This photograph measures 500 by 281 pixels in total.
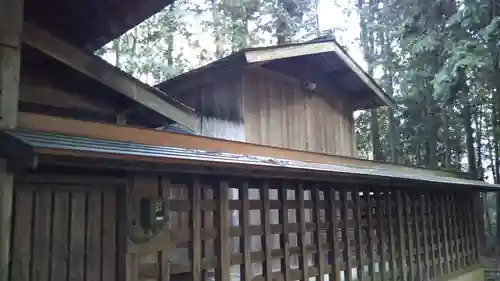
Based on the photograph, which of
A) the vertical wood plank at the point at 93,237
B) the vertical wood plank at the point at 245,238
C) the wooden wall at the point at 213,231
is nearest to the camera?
the wooden wall at the point at 213,231

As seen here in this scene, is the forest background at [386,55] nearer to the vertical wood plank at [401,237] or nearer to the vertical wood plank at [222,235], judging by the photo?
the vertical wood plank at [401,237]

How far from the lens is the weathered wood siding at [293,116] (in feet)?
31.5

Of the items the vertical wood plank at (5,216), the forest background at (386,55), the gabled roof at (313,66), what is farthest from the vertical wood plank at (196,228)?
the forest background at (386,55)

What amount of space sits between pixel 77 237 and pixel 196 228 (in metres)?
1.20

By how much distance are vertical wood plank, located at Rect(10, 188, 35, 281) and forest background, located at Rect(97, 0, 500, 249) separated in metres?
12.4

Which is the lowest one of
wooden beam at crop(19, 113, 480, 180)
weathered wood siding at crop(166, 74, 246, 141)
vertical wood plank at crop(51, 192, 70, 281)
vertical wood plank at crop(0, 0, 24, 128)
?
vertical wood plank at crop(51, 192, 70, 281)

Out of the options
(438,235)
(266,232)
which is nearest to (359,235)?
(266,232)

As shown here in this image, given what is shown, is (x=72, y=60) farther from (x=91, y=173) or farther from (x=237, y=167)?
(x=237, y=167)

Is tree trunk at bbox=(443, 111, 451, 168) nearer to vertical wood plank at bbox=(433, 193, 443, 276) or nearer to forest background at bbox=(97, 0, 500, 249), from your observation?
forest background at bbox=(97, 0, 500, 249)

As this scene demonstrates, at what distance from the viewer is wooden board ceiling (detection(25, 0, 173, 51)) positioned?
4.90 metres

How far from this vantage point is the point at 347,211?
6773 millimetres

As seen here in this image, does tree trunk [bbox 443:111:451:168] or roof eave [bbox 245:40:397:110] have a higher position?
roof eave [bbox 245:40:397:110]

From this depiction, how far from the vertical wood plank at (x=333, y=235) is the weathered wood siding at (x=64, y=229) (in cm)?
331

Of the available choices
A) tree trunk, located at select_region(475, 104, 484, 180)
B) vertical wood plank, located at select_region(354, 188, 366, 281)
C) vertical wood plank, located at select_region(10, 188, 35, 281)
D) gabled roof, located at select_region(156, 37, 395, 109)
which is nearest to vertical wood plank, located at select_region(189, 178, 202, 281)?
vertical wood plank, located at select_region(10, 188, 35, 281)
